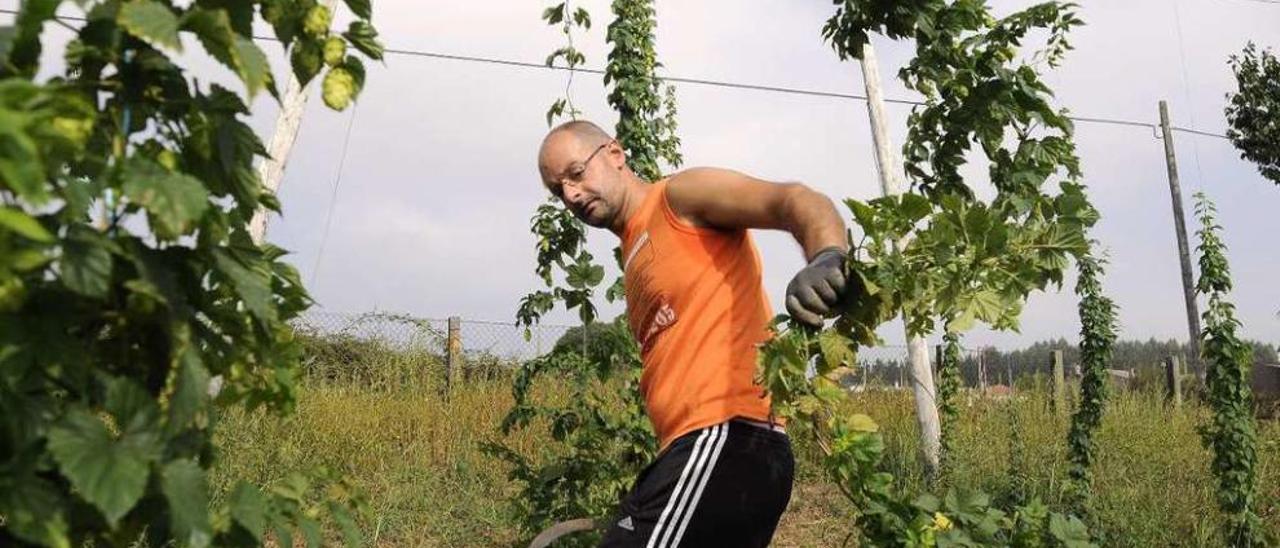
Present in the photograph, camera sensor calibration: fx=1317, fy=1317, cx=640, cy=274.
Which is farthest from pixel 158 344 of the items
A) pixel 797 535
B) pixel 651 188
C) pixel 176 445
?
pixel 797 535

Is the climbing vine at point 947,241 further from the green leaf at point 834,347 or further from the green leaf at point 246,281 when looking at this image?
the green leaf at point 246,281

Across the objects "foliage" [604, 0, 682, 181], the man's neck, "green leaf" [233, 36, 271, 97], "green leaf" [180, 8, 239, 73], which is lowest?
"green leaf" [233, 36, 271, 97]

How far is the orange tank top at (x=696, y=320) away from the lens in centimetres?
296

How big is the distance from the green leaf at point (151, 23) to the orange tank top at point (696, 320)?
1800 millimetres

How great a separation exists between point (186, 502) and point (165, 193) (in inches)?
12.2

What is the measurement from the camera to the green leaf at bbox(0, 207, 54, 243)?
111 cm

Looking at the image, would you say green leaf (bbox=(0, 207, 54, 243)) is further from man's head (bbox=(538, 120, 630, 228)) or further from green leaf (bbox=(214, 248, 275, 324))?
man's head (bbox=(538, 120, 630, 228))

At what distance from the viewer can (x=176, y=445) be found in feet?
4.52

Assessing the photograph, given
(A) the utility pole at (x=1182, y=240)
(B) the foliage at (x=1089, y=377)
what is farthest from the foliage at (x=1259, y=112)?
(B) the foliage at (x=1089, y=377)

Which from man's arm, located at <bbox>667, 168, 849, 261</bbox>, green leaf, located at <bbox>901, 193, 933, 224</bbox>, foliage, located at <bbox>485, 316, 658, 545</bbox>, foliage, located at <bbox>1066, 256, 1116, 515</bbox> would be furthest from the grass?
green leaf, located at <bbox>901, 193, 933, 224</bbox>

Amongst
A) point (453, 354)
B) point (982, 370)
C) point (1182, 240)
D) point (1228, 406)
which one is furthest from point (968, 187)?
point (1182, 240)

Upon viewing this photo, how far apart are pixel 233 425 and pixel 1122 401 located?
7.49 metres

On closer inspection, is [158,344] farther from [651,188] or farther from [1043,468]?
[1043,468]

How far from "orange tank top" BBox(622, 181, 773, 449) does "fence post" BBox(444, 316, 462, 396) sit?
7381 millimetres
